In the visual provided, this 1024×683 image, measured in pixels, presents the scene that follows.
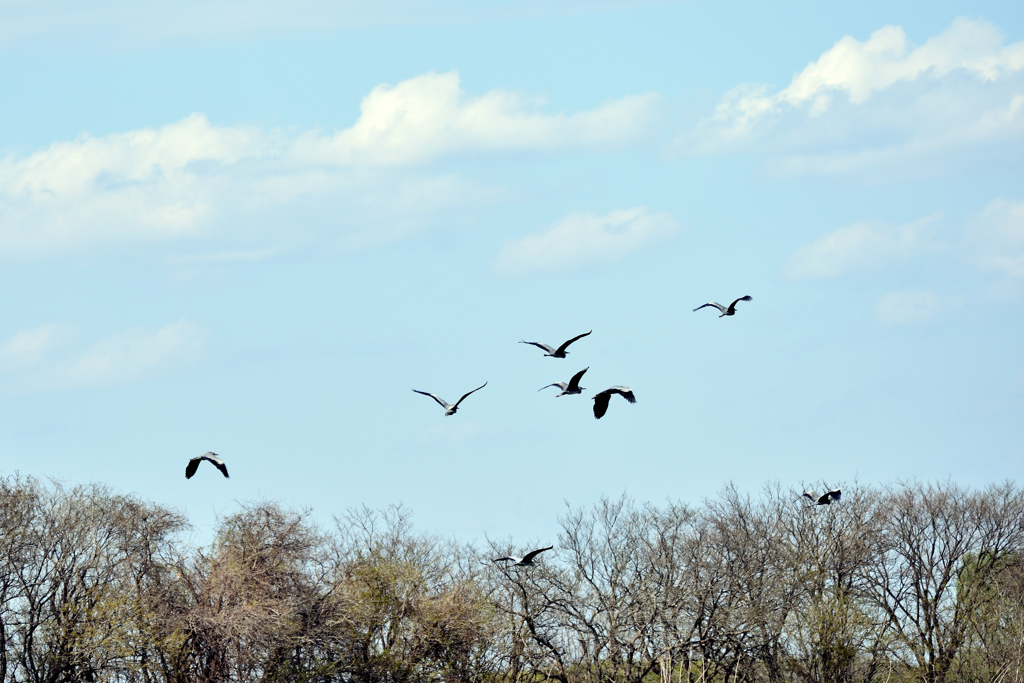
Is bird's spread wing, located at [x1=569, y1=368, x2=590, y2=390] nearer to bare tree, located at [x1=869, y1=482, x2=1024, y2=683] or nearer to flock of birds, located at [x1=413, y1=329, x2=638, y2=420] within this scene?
flock of birds, located at [x1=413, y1=329, x2=638, y2=420]

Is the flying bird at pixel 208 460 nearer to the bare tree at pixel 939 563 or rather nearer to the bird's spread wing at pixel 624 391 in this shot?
the bird's spread wing at pixel 624 391

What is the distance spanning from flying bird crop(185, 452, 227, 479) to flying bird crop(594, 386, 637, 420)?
25.5 ft

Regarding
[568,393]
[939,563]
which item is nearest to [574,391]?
[568,393]

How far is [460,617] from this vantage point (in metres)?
61.1

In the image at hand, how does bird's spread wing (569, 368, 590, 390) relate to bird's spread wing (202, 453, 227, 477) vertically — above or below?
above

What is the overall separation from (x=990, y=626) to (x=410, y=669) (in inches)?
1161

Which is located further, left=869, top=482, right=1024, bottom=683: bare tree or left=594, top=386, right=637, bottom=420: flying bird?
left=869, top=482, right=1024, bottom=683: bare tree

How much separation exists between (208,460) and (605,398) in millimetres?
8439

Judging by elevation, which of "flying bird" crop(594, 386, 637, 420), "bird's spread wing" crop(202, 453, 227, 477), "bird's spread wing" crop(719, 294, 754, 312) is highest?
"bird's spread wing" crop(719, 294, 754, 312)

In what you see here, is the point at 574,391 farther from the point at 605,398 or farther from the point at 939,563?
the point at 939,563

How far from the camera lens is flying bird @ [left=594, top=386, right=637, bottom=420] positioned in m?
28.8

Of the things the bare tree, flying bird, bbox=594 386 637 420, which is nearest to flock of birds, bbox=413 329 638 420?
flying bird, bbox=594 386 637 420

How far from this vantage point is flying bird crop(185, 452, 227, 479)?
A: 28547 millimetres

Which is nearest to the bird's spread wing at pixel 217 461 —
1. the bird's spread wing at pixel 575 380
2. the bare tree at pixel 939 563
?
the bird's spread wing at pixel 575 380
